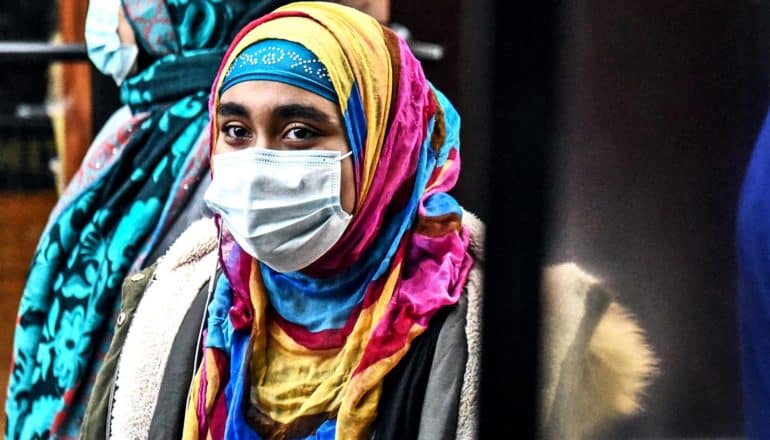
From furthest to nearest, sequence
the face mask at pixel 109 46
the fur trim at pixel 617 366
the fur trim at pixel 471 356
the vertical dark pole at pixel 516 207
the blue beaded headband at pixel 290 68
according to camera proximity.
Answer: the face mask at pixel 109 46
the blue beaded headband at pixel 290 68
the fur trim at pixel 471 356
the fur trim at pixel 617 366
the vertical dark pole at pixel 516 207

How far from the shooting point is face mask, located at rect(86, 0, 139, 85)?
8.06 ft

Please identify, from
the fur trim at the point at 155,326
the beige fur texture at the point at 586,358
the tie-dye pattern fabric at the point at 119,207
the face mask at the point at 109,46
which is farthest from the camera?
the face mask at the point at 109,46

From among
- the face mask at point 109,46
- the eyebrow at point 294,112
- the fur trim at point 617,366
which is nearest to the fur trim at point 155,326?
the eyebrow at point 294,112

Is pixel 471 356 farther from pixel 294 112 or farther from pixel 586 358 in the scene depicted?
pixel 586 358

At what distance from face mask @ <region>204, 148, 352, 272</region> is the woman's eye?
0.04 meters

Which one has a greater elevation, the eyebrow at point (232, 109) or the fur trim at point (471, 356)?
the eyebrow at point (232, 109)

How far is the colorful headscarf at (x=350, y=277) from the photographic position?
187 cm

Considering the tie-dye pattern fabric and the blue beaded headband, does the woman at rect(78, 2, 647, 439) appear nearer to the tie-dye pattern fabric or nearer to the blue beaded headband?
the blue beaded headband

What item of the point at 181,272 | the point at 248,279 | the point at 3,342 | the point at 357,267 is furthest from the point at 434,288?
the point at 3,342

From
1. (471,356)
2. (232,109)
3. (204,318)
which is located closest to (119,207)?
(204,318)

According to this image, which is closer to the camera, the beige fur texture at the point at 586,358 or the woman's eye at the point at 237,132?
the beige fur texture at the point at 586,358

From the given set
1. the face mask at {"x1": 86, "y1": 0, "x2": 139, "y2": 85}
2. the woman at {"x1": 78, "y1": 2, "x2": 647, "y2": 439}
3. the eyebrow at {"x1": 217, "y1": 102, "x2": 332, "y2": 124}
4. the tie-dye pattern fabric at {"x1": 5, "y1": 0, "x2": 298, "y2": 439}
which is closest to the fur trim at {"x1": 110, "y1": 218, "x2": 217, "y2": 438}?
the woman at {"x1": 78, "y1": 2, "x2": 647, "y2": 439}

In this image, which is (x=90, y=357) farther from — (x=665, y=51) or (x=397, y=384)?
(x=665, y=51)

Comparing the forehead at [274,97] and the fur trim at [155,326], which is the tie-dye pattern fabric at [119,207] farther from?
the forehead at [274,97]
